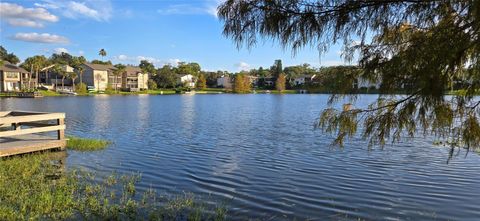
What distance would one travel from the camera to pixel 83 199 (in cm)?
960

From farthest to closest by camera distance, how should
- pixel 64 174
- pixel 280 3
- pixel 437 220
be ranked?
pixel 64 174
pixel 437 220
pixel 280 3

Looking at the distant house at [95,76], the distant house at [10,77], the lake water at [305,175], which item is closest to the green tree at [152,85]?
the distant house at [95,76]

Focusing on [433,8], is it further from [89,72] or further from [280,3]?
[89,72]

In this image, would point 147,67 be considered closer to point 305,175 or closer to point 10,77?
point 10,77

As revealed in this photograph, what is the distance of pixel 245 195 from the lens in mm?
10789

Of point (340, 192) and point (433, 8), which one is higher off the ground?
point (433, 8)

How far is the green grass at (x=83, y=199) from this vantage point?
8.58 meters

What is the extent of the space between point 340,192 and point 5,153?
10.7 meters

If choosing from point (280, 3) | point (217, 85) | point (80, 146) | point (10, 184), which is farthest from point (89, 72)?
point (280, 3)

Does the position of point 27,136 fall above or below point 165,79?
below

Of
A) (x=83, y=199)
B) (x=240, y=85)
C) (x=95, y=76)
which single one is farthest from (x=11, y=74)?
(x=83, y=199)

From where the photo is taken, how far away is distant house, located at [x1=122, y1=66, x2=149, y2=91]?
132500mm

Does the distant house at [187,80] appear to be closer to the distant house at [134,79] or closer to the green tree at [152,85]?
the green tree at [152,85]

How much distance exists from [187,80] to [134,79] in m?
25.8
